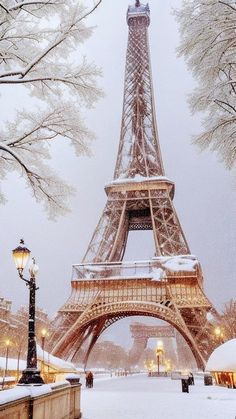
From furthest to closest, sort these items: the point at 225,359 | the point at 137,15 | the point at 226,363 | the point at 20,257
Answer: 1. the point at 137,15
2. the point at 225,359
3. the point at 226,363
4. the point at 20,257

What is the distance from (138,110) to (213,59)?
179ft

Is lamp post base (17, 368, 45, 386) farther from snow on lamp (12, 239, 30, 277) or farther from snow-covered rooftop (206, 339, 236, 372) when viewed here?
snow-covered rooftop (206, 339, 236, 372)

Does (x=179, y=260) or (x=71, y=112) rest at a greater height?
(x=179, y=260)

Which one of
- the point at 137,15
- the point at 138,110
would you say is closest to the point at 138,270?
the point at 138,110

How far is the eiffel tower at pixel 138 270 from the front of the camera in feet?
143

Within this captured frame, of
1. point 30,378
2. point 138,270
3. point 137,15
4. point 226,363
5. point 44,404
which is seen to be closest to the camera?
point 44,404

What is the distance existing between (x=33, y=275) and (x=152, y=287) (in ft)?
117

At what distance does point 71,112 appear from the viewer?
11945 mm

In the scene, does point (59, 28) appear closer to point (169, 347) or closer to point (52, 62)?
point (52, 62)

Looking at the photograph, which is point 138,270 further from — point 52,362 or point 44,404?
point 44,404

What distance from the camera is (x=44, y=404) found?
26.8ft

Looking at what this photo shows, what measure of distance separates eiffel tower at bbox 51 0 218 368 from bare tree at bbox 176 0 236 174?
3225 centimetres

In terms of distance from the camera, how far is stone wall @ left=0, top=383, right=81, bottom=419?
20.1 ft

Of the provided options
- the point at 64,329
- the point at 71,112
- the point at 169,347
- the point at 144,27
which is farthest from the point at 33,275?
the point at 169,347
